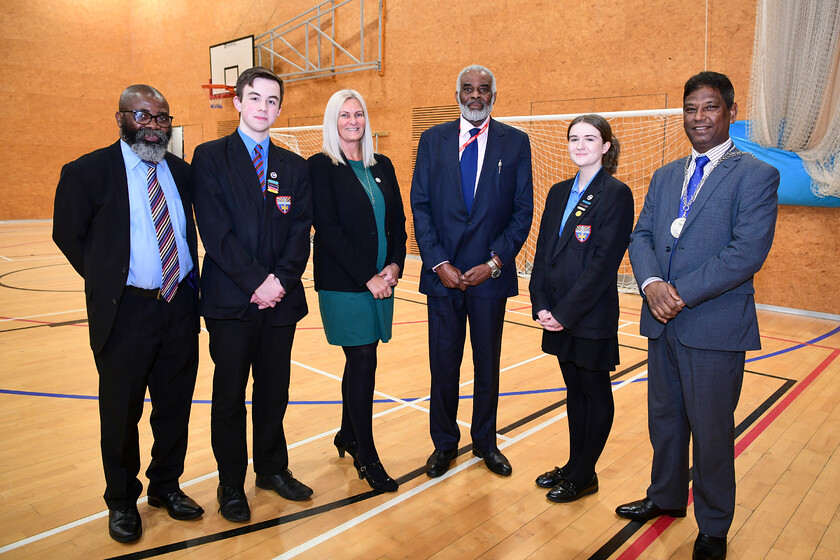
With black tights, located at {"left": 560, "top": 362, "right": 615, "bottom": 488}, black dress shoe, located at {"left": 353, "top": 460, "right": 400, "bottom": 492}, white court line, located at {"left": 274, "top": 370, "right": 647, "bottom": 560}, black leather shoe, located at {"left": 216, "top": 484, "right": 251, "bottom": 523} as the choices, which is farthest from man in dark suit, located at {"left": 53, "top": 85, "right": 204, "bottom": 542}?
black tights, located at {"left": 560, "top": 362, "right": 615, "bottom": 488}

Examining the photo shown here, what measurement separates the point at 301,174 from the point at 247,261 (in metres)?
0.50

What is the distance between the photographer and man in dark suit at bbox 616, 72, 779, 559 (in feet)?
7.41

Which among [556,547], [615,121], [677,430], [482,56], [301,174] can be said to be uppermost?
[482,56]

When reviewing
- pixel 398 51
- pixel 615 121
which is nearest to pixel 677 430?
pixel 615 121

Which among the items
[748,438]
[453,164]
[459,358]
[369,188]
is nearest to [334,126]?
[369,188]

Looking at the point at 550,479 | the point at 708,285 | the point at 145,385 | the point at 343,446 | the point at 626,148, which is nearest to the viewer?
the point at 708,285

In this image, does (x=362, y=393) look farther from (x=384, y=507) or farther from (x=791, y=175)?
(x=791, y=175)

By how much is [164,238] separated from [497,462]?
6.53ft

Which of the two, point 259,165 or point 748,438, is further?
point 748,438

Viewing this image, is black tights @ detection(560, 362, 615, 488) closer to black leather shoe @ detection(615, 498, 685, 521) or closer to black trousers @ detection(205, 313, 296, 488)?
black leather shoe @ detection(615, 498, 685, 521)

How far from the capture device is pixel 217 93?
16.0 meters

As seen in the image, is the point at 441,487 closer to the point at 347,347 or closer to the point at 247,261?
the point at 347,347

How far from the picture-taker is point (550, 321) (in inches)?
110

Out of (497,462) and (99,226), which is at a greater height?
(99,226)
